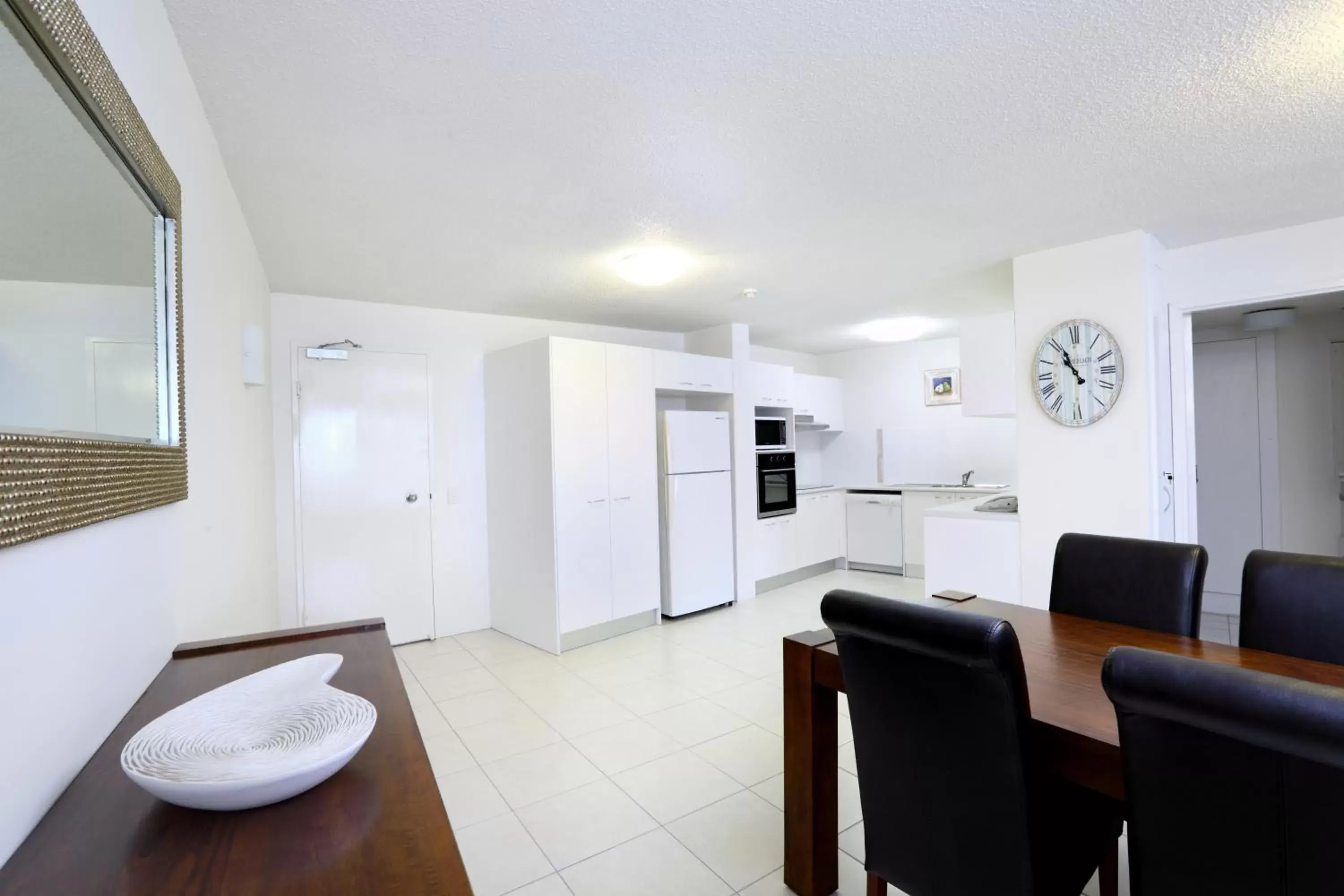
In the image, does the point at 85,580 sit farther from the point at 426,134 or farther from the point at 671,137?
the point at 671,137

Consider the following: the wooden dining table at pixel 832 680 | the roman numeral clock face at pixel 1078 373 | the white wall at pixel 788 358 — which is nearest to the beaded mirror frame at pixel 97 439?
the wooden dining table at pixel 832 680

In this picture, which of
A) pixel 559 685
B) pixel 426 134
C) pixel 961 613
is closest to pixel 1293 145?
pixel 961 613

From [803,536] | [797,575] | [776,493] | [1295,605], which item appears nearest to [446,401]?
[776,493]

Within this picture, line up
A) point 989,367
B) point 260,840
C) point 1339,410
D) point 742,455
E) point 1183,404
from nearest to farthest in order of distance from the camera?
point 260,840
point 1183,404
point 989,367
point 1339,410
point 742,455

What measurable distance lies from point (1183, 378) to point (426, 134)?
158 inches

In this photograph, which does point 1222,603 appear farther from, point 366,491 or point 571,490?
point 366,491

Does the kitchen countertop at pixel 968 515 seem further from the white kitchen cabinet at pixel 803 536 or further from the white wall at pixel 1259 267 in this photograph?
the white kitchen cabinet at pixel 803 536

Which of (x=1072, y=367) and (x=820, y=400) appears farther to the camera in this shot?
(x=820, y=400)

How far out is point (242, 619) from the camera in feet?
7.39

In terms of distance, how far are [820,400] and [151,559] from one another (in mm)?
5977

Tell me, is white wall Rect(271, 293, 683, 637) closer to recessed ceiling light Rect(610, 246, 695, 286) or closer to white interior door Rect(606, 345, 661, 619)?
white interior door Rect(606, 345, 661, 619)

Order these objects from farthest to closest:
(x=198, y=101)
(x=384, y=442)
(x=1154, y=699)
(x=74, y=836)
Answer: (x=384, y=442) < (x=198, y=101) < (x=1154, y=699) < (x=74, y=836)

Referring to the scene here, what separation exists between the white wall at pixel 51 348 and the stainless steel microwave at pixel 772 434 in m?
4.80

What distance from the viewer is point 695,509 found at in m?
4.88
